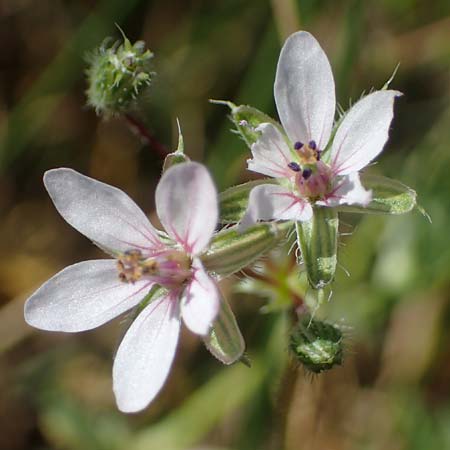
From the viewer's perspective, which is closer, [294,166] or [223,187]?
A: [294,166]

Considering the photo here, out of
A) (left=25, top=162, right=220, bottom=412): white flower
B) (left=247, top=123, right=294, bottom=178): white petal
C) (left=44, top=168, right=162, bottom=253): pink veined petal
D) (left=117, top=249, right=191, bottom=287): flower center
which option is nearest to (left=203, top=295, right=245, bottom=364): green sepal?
(left=25, top=162, right=220, bottom=412): white flower

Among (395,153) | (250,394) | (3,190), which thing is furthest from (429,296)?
(3,190)

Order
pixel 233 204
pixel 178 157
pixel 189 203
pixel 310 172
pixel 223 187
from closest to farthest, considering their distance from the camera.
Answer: pixel 189 203 → pixel 178 157 → pixel 233 204 → pixel 310 172 → pixel 223 187

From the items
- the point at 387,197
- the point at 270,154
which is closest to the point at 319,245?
the point at 387,197

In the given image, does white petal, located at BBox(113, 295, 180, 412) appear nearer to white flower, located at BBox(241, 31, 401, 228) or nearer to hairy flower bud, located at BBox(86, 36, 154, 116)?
white flower, located at BBox(241, 31, 401, 228)

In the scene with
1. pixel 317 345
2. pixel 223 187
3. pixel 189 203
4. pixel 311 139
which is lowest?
pixel 223 187

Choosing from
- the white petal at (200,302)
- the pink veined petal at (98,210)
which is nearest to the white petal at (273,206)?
→ the white petal at (200,302)

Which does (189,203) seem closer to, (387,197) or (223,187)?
(387,197)
